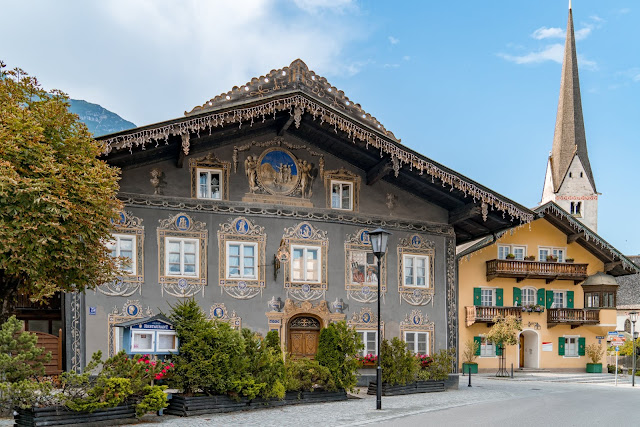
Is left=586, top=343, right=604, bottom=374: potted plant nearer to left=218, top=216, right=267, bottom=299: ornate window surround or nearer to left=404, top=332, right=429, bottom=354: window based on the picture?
left=404, top=332, right=429, bottom=354: window

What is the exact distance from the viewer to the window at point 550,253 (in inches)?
1756

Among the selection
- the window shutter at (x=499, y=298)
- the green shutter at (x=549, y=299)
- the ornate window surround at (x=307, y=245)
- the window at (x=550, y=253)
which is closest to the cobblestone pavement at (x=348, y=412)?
the ornate window surround at (x=307, y=245)

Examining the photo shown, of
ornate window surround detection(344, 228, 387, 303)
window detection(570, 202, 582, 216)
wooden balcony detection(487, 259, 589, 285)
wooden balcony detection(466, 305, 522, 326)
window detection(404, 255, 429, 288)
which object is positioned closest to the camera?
ornate window surround detection(344, 228, 387, 303)

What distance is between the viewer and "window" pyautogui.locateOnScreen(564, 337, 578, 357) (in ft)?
147

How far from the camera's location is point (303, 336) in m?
27.1

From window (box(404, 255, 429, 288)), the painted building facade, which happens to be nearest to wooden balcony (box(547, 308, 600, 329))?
the painted building facade

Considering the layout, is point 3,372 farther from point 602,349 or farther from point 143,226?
point 602,349

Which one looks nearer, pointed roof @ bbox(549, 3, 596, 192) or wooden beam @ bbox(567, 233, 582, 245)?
wooden beam @ bbox(567, 233, 582, 245)

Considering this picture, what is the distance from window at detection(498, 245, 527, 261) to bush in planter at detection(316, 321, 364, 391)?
77.9ft

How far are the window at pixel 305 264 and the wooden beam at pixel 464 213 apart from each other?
18.6ft

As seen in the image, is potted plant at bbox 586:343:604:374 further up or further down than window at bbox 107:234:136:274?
further down

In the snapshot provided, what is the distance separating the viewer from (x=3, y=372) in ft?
48.7

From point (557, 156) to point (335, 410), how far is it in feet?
191

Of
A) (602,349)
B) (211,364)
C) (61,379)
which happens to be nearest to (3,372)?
(61,379)
